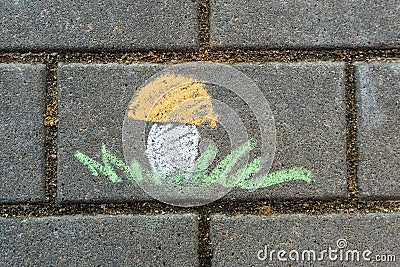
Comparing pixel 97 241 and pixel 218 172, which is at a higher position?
pixel 218 172

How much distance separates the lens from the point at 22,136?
1.31 m

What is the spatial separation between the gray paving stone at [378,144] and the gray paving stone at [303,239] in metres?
0.09

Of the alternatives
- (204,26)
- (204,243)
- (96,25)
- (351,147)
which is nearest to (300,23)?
(204,26)

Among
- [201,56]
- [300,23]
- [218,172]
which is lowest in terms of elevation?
[218,172]

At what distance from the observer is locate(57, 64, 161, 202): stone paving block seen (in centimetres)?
131

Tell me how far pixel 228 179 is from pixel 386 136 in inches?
19.7

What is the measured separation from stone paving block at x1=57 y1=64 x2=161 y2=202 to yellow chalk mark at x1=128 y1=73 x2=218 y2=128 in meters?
0.04

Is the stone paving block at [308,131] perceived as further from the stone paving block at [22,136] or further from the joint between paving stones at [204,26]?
the stone paving block at [22,136]

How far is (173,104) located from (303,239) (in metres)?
0.57

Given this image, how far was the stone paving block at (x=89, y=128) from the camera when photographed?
4.29ft

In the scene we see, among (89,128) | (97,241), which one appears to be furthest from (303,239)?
(89,128)

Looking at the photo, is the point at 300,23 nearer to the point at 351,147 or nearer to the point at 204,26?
the point at 204,26

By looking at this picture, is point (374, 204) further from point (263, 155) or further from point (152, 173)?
point (152, 173)

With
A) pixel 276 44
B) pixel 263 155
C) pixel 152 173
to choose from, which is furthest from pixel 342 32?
pixel 152 173
